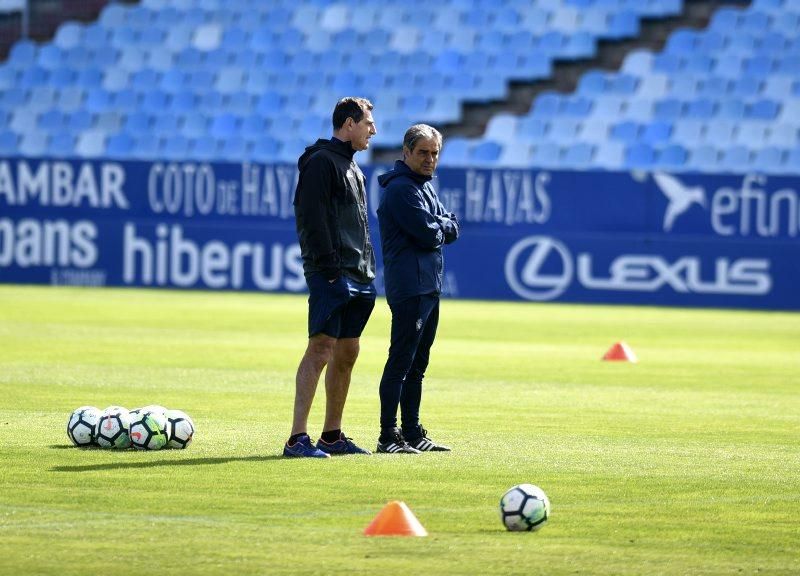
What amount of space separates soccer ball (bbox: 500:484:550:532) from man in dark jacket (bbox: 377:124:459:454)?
103 inches

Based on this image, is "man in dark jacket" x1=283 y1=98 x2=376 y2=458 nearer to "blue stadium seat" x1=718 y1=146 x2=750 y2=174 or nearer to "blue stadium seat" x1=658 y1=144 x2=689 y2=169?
"blue stadium seat" x1=718 y1=146 x2=750 y2=174

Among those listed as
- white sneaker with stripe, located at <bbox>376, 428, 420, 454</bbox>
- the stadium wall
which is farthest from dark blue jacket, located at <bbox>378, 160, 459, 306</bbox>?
the stadium wall

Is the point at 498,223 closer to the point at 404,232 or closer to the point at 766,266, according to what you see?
the point at 766,266

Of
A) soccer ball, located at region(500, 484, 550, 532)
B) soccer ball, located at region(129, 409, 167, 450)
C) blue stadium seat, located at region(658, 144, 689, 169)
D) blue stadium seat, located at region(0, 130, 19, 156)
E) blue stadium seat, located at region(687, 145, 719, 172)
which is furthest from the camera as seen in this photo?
blue stadium seat, located at region(0, 130, 19, 156)

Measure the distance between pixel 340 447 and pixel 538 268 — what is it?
1787 cm

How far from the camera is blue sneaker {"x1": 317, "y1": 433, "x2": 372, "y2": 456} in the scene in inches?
398

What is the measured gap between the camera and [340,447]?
1013 centimetres

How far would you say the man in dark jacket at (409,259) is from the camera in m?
10.1

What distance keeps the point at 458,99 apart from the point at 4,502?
25202 millimetres

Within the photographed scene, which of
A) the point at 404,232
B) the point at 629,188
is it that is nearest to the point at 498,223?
the point at 629,188

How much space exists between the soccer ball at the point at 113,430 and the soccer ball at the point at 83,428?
4cm

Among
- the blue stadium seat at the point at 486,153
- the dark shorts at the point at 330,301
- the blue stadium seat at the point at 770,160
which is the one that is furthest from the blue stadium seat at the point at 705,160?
the dark shorts at the point at 330,301

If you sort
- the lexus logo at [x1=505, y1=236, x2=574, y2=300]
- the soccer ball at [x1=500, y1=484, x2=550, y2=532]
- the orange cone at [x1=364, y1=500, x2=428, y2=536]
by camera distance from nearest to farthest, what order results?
the orange cone at [x1=364, y1=500, x2=428, y2=536] < the soccer ball at [x1=500, y1=484, x2=550, y2=532] < the lexus logo at [x1=505, y1=236, x2=574, y2=300]

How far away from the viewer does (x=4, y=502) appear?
8133 mm
